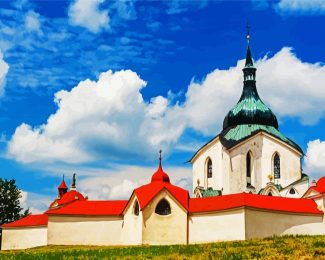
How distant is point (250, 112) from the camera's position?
58969 mm

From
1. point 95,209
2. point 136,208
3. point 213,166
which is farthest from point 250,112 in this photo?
point 95,209

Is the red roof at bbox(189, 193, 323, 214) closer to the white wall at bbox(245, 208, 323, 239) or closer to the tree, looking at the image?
the white wall at bbox(245, 208, 323, 239)

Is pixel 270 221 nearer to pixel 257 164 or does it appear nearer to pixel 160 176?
pixel 160 176

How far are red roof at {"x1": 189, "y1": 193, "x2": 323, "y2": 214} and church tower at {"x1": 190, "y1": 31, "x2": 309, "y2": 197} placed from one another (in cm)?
1022

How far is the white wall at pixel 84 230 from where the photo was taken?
45812mm

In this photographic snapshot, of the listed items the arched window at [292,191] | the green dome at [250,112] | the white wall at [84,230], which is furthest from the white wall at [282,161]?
the white wall at [84,230]

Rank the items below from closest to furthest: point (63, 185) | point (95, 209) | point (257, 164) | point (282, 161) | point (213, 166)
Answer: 1. point (95, 209)
2. point (257, 164)
3. point (282, 161)
4. point (213, 166)
5. point (63, 185)

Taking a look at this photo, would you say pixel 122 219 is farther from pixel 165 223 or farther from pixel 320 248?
pixel 320 248

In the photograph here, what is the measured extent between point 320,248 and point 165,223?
69.4 feet

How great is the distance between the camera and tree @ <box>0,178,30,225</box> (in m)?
67.3

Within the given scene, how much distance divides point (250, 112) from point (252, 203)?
784 inches

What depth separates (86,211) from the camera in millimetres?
46969

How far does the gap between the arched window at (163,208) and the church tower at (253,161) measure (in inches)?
527

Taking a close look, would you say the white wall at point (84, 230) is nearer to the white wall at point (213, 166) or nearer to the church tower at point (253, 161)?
the church tower at point (253, 161)
